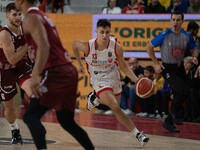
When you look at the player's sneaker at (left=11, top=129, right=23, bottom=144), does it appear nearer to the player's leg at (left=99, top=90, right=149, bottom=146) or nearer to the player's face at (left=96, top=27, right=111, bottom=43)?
the player's leg at (left=99, top=90, right=149, bottom=146)

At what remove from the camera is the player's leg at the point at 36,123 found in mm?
6711

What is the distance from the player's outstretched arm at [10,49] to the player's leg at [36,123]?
213 cm

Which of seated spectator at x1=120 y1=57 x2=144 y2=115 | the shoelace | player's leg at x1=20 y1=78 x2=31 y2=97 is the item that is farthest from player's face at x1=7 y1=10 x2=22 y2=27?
seated spectator at x1=120 y1=57 x2=144 y2=115

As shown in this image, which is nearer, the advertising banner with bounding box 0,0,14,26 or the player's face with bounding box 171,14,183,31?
the player's face with bounding box 171,14,183,31

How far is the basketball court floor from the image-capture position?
9.43 metres

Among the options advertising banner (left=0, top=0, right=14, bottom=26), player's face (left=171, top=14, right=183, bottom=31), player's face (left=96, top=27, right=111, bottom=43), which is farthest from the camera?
advertising banner (left=0, top=0, right=14, bottom=26)

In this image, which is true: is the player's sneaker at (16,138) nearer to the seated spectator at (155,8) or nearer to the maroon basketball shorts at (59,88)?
the maroon basketball shorts at (59,88)

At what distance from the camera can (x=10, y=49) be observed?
9.10 metres

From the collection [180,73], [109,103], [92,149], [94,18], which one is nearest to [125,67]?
[109,103]

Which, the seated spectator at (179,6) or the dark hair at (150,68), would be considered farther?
the seated spectator at (179,6)

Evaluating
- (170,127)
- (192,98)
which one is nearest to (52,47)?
(170,127)

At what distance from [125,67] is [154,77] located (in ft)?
15.8

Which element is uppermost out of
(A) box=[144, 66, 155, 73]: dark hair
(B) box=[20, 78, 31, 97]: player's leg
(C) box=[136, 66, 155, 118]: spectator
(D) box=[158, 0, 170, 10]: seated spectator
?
(D) box=[158, 0, 170, 10]: seated spectator

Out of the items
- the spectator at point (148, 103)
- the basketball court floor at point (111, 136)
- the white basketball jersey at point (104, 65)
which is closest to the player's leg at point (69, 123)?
the basketball court floor at point (111, 136)
